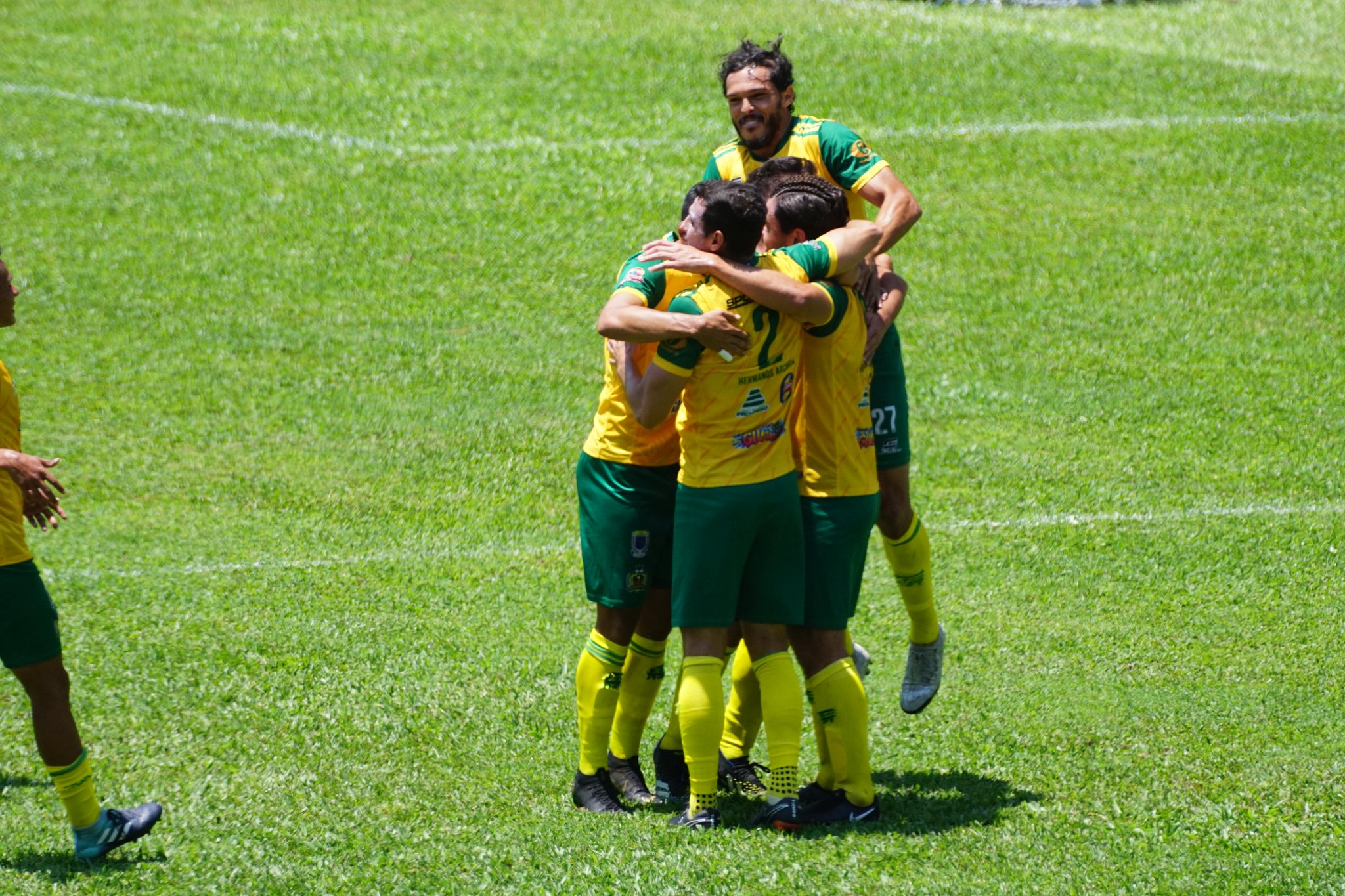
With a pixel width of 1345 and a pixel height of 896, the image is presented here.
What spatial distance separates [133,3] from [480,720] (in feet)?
57.0

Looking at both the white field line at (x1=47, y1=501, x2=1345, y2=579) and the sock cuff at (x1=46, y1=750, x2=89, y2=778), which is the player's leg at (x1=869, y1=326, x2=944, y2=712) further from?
the sock cuff at (x1=46, y1=750, x2=89, y2=778)

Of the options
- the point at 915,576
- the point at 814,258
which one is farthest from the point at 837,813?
the point at 814,258

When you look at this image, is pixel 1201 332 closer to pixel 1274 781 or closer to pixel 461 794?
pixel 1274 781

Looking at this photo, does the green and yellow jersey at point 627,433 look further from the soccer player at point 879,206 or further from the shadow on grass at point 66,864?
the shadow on grass at point 66,864

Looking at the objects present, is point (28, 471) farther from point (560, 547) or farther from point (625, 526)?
point (560, 547)

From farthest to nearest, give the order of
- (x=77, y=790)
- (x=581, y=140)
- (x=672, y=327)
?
1. (x=581, y=140)
2. (x=77, y=790)
3. (x=672, y=327)

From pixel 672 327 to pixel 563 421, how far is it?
22.5 ft

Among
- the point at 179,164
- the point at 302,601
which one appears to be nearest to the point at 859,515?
the point at 302,601

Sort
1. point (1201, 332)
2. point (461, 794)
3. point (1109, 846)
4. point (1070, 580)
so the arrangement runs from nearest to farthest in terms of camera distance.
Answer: point (1109, 846) < point (461, 794) < point (1070, 580) < point (1201, 332)

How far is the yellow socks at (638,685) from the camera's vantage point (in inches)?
242

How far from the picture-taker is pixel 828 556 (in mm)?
5781

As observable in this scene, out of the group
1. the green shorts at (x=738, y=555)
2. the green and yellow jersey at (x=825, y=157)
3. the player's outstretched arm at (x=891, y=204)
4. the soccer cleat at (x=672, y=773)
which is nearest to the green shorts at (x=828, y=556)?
the green shorts at (x=738, y=555)

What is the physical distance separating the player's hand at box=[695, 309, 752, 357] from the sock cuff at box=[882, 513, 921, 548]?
Answer: 6.63 ft

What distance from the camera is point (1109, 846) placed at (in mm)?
5277
